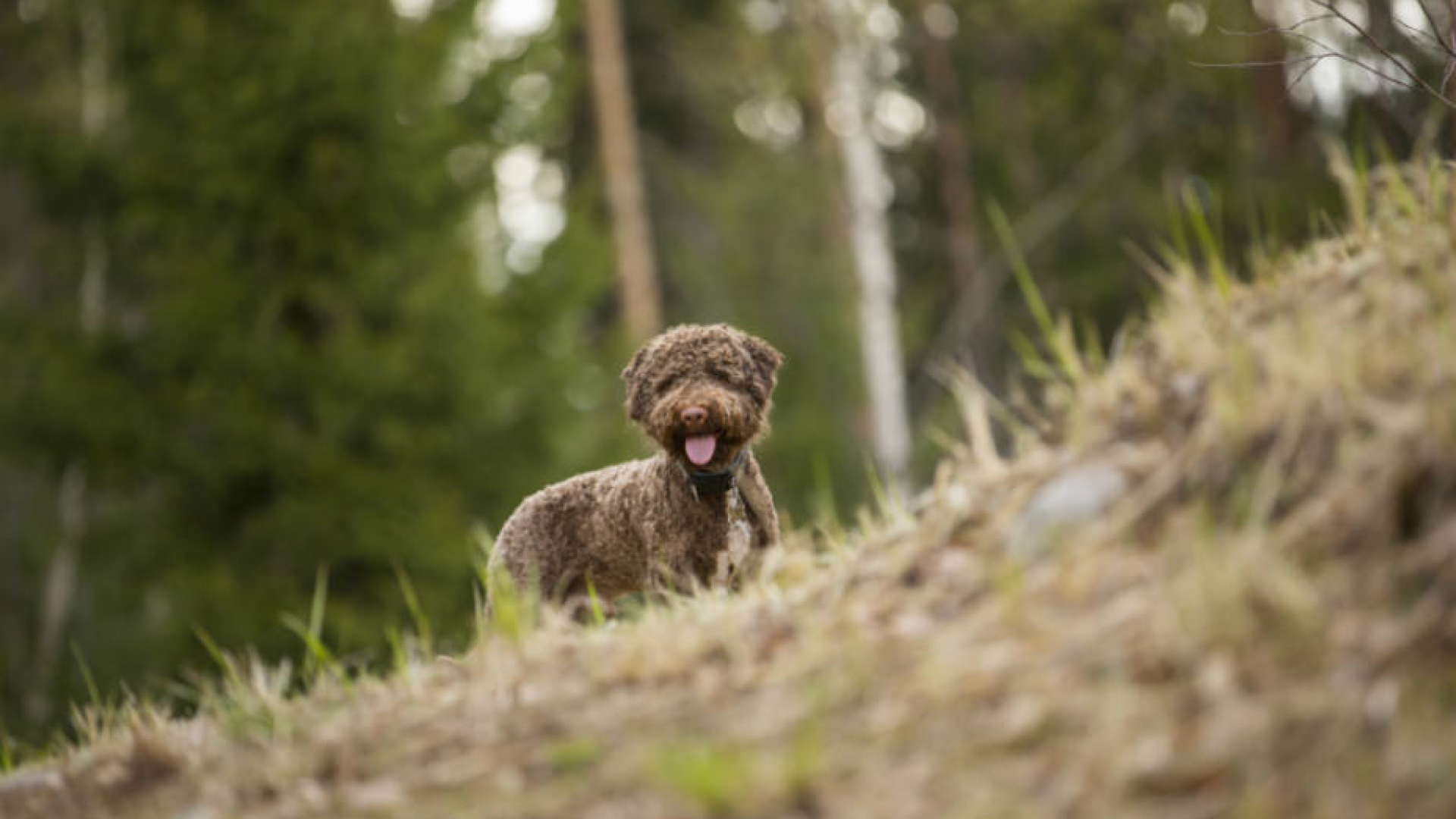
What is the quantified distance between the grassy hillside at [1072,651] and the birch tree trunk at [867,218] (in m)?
13.3

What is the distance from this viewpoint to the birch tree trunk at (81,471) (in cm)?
1423

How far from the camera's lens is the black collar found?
189 inches

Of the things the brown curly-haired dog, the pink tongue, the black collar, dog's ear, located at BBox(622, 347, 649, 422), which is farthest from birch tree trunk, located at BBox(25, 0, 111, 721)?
the pink tongue

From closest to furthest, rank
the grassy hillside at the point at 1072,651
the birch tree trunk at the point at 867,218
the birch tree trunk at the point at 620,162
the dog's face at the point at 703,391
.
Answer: the grassy hillside at the point at 1072,651
the dog's face at the point at 703,391
the birch tree trunk at the point at 867,218
the birch tree trunk at the point at 620,162

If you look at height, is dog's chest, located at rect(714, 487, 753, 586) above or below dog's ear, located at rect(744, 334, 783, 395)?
below

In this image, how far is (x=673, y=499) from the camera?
4.96 meters

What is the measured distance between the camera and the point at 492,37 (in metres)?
15.3

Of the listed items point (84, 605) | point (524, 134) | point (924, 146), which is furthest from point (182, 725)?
point (924, 146)

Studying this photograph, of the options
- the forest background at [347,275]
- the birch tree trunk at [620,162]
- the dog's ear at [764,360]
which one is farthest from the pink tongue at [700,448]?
the birch tree trunk at [620,162]

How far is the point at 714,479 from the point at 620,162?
16.3m

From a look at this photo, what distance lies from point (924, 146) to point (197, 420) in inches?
493

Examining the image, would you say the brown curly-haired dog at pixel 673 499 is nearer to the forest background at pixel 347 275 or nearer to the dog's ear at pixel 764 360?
the dog's ear at pixel 764 360

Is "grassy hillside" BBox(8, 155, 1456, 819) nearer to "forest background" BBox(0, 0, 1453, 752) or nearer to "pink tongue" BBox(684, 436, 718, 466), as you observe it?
"pink tongue" BBox(684, 436, 718, 466)

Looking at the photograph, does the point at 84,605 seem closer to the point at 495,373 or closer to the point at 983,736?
the point at 495,373
